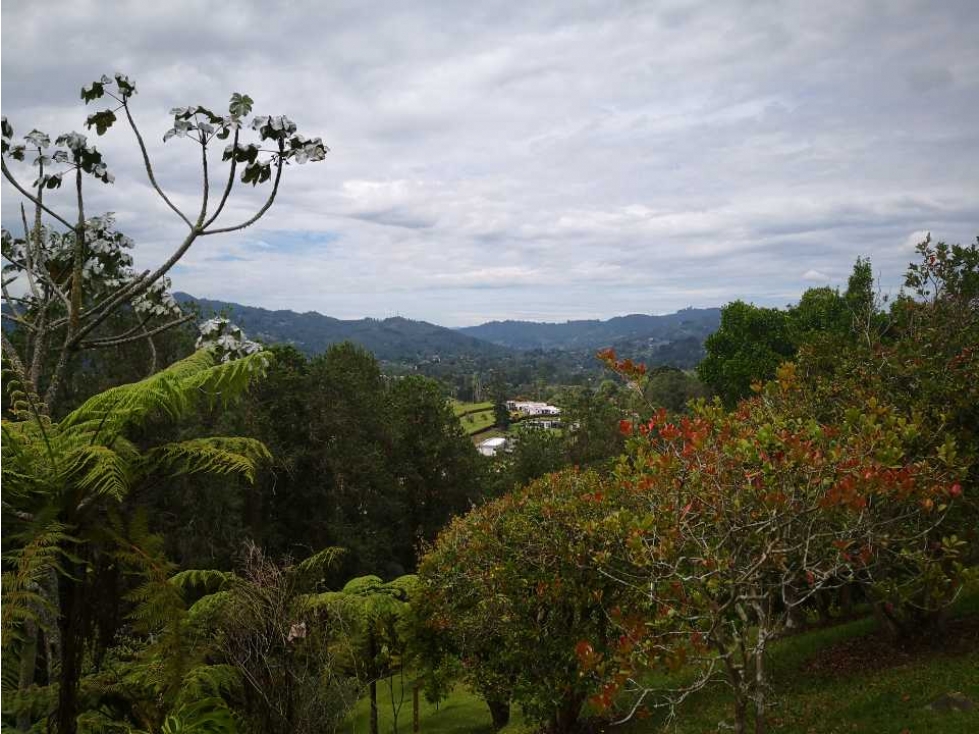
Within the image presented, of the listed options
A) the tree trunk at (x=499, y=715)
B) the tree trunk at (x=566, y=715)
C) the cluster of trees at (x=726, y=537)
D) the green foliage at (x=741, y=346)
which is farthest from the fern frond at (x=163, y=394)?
the green foliage at (x=741, y=346)

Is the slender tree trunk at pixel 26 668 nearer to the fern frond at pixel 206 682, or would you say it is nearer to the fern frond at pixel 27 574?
the fern frond at pixel 27 574

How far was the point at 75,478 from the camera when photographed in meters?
5.02

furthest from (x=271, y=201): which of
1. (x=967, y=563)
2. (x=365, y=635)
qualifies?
(x=967, y=563)

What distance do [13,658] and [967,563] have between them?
14.1 metres

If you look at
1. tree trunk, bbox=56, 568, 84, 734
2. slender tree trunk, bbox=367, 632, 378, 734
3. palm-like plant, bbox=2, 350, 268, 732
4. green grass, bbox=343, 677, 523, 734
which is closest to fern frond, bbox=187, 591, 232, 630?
palm-like plant, bbox=2, 350, 268, 732

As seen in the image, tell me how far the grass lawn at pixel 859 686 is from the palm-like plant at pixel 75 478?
6029 millimetres

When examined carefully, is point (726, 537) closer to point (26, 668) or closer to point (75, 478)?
point (75, 478)

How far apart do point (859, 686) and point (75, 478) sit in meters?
10.3

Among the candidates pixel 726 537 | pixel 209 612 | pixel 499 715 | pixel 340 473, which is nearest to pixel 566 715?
pixel 499 715

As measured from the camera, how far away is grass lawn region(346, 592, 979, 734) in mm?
8461

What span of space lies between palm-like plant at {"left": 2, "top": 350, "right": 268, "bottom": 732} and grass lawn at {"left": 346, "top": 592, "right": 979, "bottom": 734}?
19.8 ft

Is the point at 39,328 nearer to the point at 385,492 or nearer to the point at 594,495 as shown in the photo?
the point at 594,495

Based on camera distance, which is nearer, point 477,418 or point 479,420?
point 479,420

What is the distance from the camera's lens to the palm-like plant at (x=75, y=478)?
4.71m
